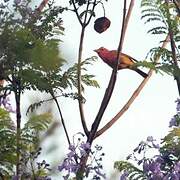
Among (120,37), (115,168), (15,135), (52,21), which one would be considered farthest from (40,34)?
(115,168)

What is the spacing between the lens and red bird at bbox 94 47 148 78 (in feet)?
13.9

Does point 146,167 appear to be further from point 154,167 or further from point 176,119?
point 176,119

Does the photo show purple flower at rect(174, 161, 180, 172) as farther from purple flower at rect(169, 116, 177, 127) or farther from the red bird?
the red bird

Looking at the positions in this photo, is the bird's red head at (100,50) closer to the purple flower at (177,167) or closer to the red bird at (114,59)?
the red bird at (114,59)

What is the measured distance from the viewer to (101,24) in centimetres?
438

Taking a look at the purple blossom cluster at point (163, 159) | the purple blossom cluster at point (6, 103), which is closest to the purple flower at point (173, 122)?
the purple blossom cluster at point (163, 159)

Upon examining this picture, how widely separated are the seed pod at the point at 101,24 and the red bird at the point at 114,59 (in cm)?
18

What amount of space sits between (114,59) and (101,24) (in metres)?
0.32

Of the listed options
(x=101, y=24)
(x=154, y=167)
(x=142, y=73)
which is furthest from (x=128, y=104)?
(x=154, y=167)

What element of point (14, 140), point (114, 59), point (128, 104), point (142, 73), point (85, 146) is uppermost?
point (114, 59)

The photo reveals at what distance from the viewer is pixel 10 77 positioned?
405 cm

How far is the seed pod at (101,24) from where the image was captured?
437 centimetres

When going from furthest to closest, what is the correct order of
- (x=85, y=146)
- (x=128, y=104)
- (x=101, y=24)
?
(x=101, y=24)
(x=128, y=104)
(x=85, y=146)

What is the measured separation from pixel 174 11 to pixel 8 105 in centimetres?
153
